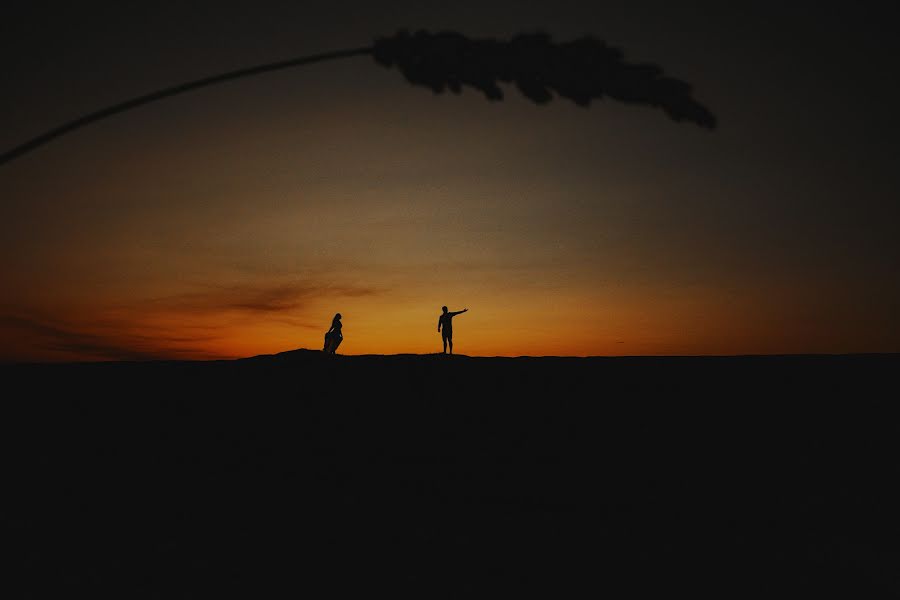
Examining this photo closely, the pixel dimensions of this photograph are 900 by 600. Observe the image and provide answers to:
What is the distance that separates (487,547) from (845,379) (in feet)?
27.7

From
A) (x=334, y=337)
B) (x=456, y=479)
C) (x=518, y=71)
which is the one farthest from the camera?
(x=334, y=337)

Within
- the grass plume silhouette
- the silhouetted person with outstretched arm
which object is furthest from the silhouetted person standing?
Answer: the grass plume silhouette

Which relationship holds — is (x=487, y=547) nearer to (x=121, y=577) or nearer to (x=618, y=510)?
(x=618, y=510)

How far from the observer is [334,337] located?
20.7 m

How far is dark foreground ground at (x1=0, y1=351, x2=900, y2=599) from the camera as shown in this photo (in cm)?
689

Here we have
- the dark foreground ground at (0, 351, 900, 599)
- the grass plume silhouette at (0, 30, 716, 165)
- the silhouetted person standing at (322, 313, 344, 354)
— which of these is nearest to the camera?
the grass plume silhouette at (0, 30, 716, 165)

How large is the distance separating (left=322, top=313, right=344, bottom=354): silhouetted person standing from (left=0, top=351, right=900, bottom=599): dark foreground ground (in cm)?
501

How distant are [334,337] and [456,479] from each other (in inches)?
433

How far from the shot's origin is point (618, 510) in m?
9.40

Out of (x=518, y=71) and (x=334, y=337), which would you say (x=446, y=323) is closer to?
(x=334, y=337)

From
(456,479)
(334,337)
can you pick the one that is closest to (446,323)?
(334,337)

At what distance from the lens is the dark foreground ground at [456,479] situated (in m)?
6.89

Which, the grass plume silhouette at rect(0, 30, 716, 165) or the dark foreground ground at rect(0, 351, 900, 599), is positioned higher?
the grass plume silhouette at rect(0, 30, 716, 165)

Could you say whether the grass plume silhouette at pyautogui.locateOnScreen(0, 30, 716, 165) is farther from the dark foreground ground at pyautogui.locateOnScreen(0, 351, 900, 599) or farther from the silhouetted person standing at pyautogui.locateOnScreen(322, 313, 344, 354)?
the silhouetted person standing at pyautogui.locateOnScreen(322, 313, 344, 354)
